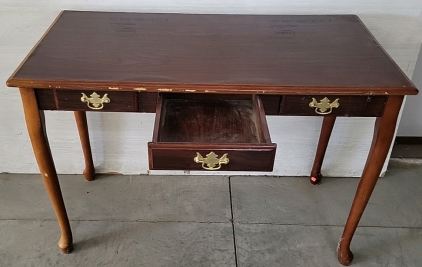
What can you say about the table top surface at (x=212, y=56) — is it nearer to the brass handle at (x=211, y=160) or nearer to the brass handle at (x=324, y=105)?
the brass handle at (x=324, y=105)

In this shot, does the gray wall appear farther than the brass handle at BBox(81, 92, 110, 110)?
Yes

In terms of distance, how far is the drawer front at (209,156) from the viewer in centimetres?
96

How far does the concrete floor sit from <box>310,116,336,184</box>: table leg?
5 cm

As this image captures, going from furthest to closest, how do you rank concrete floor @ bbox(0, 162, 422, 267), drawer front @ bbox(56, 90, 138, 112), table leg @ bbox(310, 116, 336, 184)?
table leg @ bbox(310, 116, 336, 184)
concrete floor @ bbox(0, 162, 422, 267)
drawer front @ bbox(56, 90, 138, 112)

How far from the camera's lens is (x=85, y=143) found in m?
1.70

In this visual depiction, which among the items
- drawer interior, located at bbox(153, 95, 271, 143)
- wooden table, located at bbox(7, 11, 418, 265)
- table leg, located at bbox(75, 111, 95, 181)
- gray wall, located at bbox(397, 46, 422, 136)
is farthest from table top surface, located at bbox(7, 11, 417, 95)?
gray wall, located at bbox(397, 46, 422, 136)

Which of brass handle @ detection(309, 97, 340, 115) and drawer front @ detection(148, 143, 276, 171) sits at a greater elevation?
brass handle @ detection(309, 97, 340, 115)

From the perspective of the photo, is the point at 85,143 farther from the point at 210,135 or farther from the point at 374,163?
the point at 374,163

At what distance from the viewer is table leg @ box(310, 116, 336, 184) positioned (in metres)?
1.66

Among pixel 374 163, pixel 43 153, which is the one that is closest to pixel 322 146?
pixel 374 163

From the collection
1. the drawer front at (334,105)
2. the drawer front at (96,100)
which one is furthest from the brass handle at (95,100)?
the drawer front at (334,105)

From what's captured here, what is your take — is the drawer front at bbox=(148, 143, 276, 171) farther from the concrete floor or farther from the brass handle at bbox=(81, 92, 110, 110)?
the concrete floor

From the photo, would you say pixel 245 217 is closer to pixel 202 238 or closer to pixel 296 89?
pixel 202 238

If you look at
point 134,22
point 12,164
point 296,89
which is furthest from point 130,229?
point 296,89
